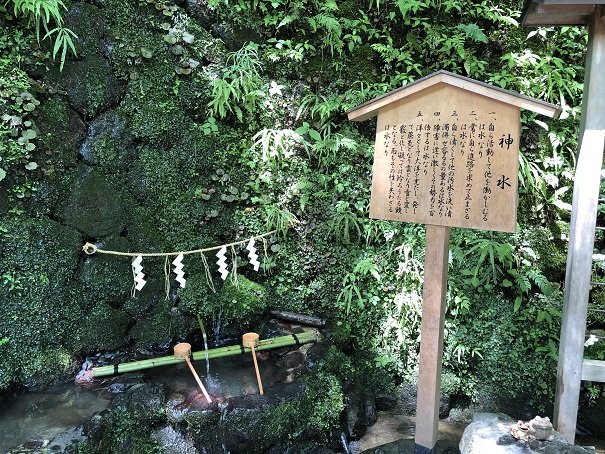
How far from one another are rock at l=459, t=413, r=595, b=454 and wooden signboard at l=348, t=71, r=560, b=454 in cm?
47

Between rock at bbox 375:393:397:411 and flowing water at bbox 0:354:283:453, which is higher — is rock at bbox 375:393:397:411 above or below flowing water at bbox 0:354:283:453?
below

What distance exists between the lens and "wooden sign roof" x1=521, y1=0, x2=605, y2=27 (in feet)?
13.8

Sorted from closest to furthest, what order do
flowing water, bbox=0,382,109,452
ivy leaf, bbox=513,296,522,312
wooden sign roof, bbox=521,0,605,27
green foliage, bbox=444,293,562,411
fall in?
wooden sign roof, bbox=521,0,605,27 → flowing water, bbox=0,382,109,452 → green foliage, bbox=444,293,562,411 → ivy leaf, bbox=513,296,522,312

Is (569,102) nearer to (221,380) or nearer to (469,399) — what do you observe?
(469,399)

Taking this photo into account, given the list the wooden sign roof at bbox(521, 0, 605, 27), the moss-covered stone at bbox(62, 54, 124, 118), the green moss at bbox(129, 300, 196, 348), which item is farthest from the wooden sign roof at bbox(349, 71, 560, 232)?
the moss-covered stone at bbox(62, 54, 124, 118)

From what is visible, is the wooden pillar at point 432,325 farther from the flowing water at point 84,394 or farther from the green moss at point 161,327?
the green moss at point 161,327

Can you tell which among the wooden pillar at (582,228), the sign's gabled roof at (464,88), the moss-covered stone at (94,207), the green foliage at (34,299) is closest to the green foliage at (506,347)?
the wooden pillar at (582,228)

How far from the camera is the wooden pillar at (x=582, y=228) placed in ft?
14.2

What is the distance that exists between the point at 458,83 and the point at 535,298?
363 cm

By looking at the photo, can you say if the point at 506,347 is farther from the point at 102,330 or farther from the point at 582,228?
the point at 102,330

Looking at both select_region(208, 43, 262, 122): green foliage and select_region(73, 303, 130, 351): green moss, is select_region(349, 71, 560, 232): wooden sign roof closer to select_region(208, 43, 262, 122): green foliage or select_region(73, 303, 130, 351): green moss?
select_region(208, 43, 262, 122): green foliage

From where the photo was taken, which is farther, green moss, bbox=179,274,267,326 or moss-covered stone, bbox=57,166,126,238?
green moss, bbox=179,274,267,326

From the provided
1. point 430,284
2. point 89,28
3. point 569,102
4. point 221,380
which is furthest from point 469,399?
point 89,28

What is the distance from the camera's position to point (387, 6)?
7.34m
